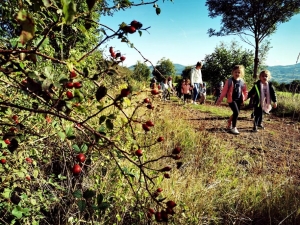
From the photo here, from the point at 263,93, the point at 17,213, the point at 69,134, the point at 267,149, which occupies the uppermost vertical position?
the point at 69,134

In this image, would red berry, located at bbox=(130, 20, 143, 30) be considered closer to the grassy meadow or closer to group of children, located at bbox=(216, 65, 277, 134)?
the grassy meadow

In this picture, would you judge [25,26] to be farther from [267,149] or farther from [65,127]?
[267,149]

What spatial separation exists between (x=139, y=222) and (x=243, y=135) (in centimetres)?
391

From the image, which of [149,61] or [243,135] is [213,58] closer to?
[243,135]

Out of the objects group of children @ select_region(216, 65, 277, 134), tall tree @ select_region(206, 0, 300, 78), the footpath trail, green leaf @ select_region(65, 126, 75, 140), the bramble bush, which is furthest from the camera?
tall tree @ select_region(206, 0, 300, 78)

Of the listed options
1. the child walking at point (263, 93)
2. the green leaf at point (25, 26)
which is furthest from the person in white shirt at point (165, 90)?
the child walking at point (263, 93)

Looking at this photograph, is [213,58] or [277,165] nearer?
[277,165]

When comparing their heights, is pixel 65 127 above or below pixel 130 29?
below

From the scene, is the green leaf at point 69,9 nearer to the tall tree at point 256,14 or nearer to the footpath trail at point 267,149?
the footpath trail at point 267,149

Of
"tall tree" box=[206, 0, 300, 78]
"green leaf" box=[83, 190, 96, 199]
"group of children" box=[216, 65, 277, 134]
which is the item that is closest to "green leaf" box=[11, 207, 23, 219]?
"green leaf" box=[83, 190, 96, 199]

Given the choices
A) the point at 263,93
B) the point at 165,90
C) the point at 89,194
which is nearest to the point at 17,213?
the point at 89,194

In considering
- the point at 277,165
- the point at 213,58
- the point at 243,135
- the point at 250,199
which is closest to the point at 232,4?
the point at 213,58

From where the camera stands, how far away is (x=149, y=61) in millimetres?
1068

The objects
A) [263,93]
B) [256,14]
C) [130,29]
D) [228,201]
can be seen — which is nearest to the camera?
[130,29]
